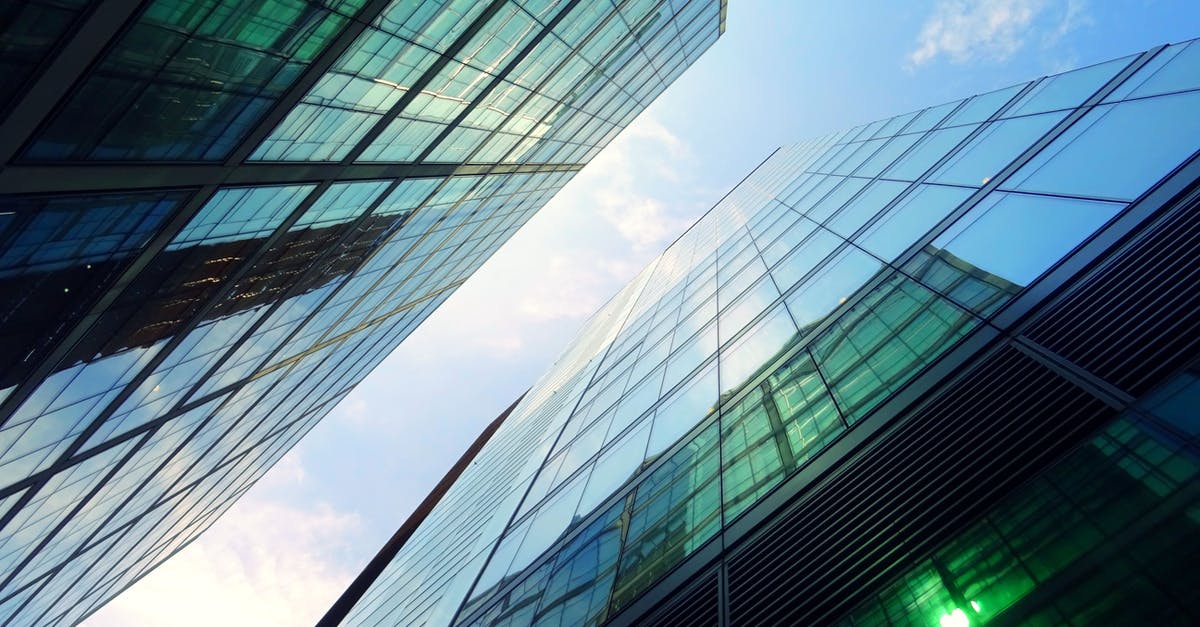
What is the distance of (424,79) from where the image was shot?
1780 cm

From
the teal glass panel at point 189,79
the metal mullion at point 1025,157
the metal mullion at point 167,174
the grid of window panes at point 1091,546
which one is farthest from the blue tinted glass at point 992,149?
the metal mullion at point 167,174

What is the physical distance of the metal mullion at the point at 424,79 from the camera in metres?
17.4

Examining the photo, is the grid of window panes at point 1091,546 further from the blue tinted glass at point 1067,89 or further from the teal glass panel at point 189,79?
the teal glass panel at point 189,79

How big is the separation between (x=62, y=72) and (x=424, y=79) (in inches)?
359

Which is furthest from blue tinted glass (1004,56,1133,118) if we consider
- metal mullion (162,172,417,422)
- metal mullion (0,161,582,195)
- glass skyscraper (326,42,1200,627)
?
metal mullion (162,172,417,422)

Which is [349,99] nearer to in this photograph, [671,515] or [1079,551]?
[671,515]

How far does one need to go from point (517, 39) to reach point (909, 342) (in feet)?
54.7

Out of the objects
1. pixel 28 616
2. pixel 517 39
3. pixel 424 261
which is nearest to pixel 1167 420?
pixel 517 39

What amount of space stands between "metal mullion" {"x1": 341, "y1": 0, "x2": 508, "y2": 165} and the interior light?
16902 mm

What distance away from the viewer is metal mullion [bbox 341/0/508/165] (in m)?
17.4

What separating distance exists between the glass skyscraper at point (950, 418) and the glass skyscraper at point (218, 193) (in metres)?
10.4

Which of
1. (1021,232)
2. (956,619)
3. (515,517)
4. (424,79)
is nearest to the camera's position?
(956,619)

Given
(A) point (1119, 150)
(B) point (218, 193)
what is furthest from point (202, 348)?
(A) point (1119, 150)

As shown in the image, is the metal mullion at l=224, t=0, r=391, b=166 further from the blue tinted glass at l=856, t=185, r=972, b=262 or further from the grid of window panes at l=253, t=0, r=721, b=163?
the blue tinted glass at l=856, t=185, r=972, b=262
